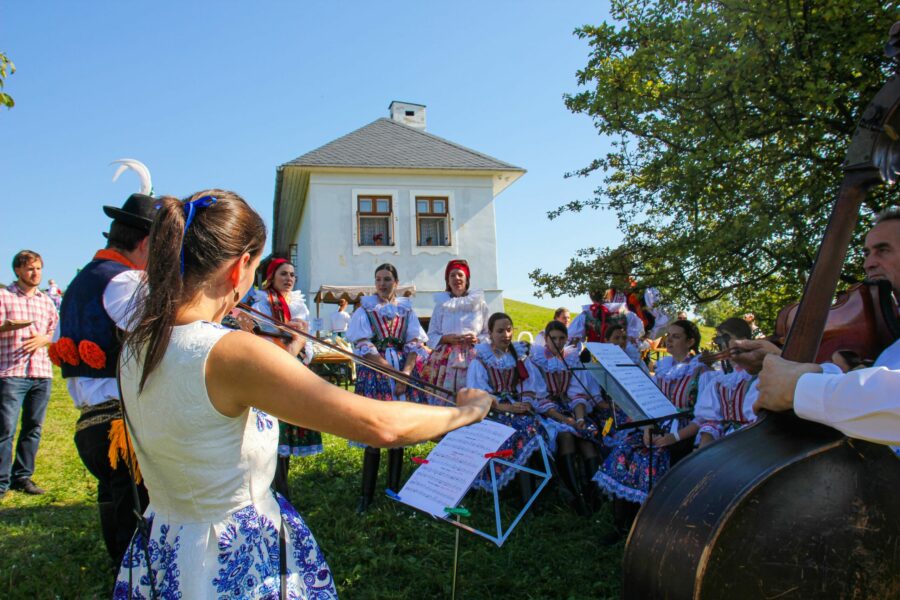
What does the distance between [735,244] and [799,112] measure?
40.8 inches

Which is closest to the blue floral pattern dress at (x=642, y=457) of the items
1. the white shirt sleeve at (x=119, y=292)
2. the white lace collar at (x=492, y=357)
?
the white lace collar at (x=492, y=357)

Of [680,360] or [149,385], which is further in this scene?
[680,360]

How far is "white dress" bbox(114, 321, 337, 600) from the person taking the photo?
5.08 ft

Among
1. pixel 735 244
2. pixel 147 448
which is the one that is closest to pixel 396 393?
pixel 735 244

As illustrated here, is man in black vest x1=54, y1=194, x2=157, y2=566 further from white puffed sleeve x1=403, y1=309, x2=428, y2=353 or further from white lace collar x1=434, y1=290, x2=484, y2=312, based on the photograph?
white lace collar x1=434, y1=290, x2=484, y2=312

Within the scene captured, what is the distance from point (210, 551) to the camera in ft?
5.21

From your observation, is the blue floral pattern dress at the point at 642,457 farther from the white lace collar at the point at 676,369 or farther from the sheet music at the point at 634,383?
the sheet music at the point at 634,383

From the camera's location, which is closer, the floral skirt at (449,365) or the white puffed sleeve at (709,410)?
the white puffed sleeve at (709,410)

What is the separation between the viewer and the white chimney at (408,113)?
2369 centimetres

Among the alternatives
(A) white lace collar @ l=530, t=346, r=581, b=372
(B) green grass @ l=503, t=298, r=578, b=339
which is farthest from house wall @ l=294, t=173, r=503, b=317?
(A) white lace collar @ l=530, t=346, r=581, b=372

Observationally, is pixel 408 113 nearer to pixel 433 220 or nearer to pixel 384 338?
pixel 433 220

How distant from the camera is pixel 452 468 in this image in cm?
335

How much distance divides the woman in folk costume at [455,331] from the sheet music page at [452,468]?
102 inches

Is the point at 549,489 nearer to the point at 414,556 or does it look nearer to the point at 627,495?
the point at 627,495
